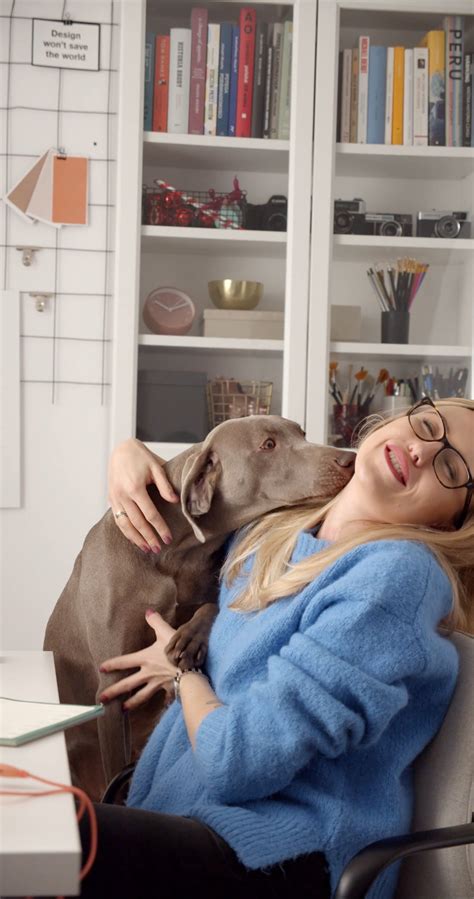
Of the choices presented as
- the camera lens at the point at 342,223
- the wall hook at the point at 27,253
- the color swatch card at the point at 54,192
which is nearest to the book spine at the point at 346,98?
the camera lens at the point at 342,223

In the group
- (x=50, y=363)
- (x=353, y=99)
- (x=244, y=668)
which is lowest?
(x=244, y=668)

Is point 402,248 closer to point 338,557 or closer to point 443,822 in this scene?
point 338,557

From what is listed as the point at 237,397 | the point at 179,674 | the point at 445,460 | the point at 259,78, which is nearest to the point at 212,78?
the point at 259,78

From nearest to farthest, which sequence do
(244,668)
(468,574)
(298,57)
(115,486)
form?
1. (244,668)
2. (468,574)
3. (115,486)
4. (298,57)

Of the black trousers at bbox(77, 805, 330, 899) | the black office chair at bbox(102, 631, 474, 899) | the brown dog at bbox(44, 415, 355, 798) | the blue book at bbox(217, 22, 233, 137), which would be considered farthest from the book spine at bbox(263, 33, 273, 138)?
the black trousers at bbox(77, 805, 330, 899)

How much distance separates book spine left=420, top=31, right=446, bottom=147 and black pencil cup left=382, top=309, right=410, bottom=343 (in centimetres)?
51

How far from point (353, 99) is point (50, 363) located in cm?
121

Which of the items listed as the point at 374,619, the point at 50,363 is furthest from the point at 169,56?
the point at 374,619

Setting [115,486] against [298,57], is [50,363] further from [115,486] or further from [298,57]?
[115,486]

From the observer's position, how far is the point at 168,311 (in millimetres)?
2904

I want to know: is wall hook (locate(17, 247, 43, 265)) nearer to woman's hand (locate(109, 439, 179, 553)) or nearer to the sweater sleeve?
woman's hand (locate(109, 439, 179, 553))

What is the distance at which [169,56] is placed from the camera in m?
2.85

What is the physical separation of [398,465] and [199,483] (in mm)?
434

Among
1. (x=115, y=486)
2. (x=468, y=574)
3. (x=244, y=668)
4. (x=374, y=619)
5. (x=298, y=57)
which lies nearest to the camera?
(x=374, y=619)
